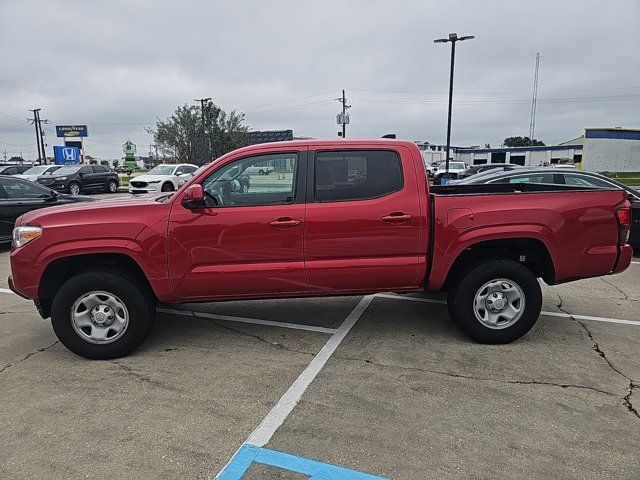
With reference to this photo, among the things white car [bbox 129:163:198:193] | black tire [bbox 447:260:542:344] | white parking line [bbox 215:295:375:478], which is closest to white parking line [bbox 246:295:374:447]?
white parking line [bbox 215:295:375:478]

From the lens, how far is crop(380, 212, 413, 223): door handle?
4.14 metres

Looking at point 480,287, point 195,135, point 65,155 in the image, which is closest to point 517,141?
point 195,135

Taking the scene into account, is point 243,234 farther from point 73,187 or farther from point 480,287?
point 73,187

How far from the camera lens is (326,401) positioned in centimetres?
343

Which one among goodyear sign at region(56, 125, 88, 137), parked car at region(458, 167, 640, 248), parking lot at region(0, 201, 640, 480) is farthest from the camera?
goodyear sign at region(56, 125, 88, 137)

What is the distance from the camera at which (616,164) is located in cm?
4909

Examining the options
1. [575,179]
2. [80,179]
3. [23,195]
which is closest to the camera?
[575,179]

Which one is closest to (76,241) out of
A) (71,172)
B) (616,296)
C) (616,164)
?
(616,296)

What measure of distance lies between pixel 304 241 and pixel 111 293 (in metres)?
1.73

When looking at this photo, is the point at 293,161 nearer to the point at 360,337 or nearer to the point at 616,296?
the point at 360,337

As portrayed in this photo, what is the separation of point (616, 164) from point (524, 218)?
5407 centimetres

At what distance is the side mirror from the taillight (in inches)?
148

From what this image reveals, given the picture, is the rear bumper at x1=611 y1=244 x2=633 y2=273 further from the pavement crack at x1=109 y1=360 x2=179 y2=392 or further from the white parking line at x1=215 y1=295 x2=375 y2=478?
the pavement crack at x1=109 y1=360 x2=179 y2=392

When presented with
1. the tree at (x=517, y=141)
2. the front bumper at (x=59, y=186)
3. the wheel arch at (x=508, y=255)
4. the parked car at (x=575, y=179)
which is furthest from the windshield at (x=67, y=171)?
the tree at (x=517, y=141)
